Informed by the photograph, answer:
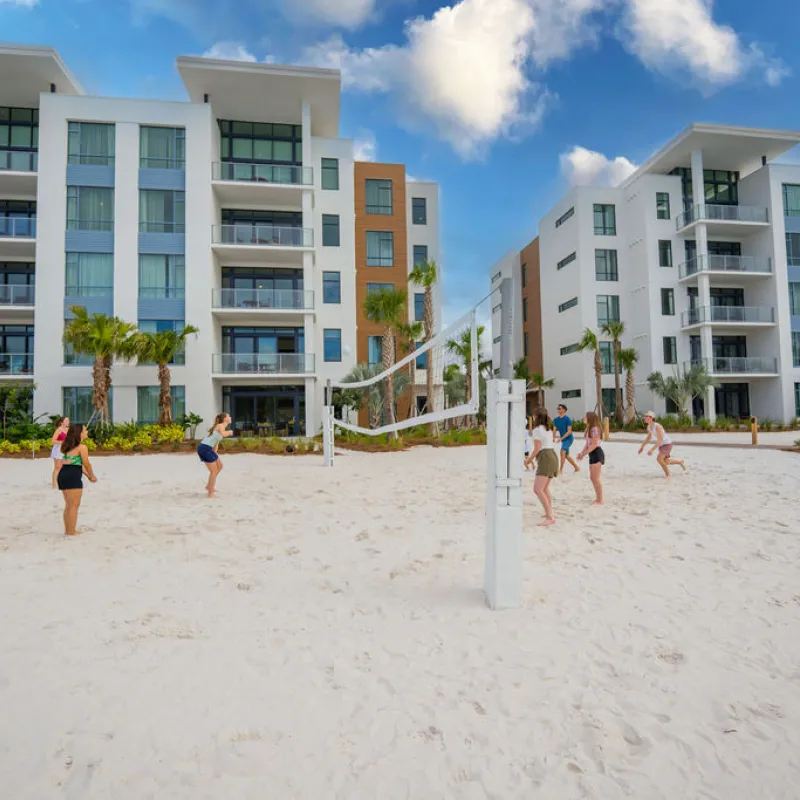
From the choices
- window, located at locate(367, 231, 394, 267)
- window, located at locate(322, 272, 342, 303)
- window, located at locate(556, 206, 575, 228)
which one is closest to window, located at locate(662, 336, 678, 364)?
window, located at locate(556, 206, 575, 228)

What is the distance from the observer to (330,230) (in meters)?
31.3

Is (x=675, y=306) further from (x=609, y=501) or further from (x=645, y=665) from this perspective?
(x=645, y=665)

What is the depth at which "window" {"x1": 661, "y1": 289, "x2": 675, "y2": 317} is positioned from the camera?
3456 cm

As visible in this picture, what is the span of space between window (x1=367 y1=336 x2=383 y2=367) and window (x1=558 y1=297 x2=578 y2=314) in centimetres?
1443

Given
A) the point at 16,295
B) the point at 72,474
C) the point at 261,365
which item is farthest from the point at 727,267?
the point at 16,295

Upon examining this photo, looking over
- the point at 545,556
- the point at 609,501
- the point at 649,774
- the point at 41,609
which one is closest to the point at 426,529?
the point at 545,556

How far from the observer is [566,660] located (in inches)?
139

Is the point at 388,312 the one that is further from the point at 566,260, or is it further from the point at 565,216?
the point at 565,216

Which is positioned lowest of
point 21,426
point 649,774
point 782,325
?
point 649,774

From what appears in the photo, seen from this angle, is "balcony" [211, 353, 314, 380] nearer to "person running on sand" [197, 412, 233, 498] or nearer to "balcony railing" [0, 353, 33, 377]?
"balcony railing" [0, 353, 33, 377]

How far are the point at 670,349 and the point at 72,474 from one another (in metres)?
35.0

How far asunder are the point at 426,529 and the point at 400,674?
375 centimetres

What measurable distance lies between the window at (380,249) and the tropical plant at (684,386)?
17.2 meters

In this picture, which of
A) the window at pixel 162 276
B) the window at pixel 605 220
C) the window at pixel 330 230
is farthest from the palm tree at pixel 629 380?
the window at pixel 162 276
